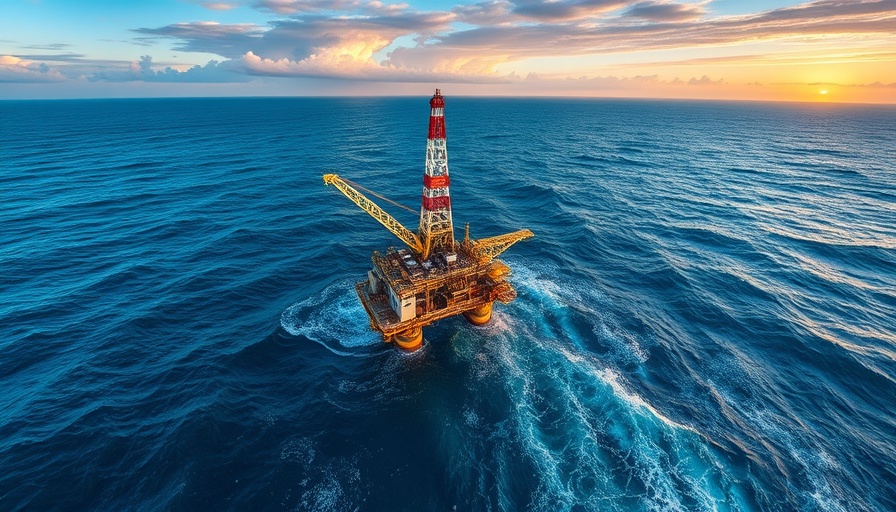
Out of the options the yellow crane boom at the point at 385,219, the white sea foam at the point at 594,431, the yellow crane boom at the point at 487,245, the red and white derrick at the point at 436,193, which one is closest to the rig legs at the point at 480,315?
the white sea foam at the point at 594,431

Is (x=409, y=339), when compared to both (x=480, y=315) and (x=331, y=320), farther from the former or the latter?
(x=331, y=320)

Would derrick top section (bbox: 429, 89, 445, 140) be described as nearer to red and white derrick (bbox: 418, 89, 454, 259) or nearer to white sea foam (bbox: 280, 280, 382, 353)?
red and white derrick (bbox: 418, 89, 454, 259)

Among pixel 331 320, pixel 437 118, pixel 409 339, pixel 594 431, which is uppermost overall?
pixel 437 118

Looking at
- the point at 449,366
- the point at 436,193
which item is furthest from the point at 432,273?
the point at 449,366

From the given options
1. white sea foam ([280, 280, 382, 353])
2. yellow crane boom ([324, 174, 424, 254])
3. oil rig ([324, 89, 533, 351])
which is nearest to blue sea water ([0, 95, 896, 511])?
white sea foam ([280, 280, 382, 353])

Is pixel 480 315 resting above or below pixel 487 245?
below

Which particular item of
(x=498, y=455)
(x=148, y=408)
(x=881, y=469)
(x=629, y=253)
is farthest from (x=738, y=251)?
(x=148, y=408)

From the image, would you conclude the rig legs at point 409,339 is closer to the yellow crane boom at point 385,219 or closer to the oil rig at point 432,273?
the oil rig at point 432,273
